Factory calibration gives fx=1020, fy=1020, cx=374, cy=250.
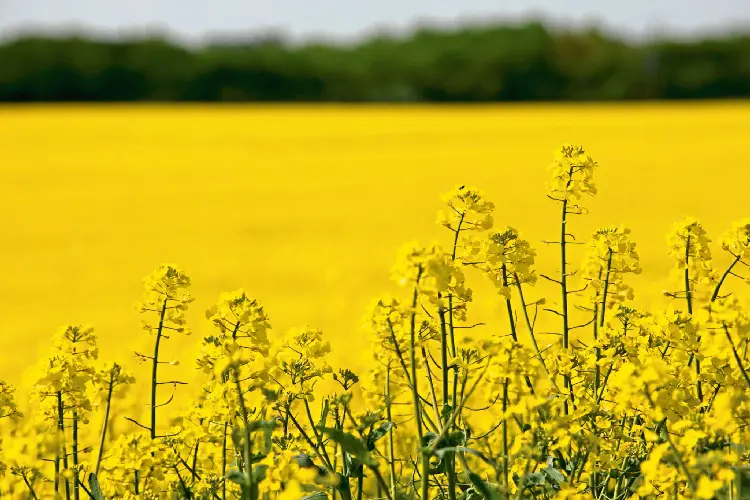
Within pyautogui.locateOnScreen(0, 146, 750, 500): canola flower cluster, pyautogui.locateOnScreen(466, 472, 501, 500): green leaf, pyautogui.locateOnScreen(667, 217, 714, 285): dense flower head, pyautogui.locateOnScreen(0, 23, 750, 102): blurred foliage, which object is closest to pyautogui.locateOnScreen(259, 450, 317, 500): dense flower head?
pyautogui.locateOnScreen(0, 146, 750, 500): canola flower cluster

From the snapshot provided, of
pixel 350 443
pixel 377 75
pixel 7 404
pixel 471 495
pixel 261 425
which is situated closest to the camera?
pixel 350 443

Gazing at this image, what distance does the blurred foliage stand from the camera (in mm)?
35938

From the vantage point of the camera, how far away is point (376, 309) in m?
2.54

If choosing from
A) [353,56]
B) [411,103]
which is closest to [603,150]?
[411,103]

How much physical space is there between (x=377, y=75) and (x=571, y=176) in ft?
112

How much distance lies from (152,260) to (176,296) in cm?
911

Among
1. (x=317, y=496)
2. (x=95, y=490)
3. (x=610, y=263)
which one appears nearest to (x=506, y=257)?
(x=610, y=263)

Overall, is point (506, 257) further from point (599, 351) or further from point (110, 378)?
point (110, 378)

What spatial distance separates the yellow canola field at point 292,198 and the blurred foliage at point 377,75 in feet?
19.7

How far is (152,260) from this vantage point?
11.9 m

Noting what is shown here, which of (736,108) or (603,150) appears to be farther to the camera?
(736,108)

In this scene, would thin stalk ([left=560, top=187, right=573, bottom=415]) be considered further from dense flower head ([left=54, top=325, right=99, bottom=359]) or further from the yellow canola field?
dense flower head ([left=54, top=325, right=99, bottom=359])

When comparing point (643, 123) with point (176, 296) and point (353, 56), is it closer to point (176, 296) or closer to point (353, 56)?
point (353, 56)

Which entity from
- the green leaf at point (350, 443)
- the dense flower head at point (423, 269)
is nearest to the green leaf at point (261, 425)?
the green leaf at point (350, 443)
